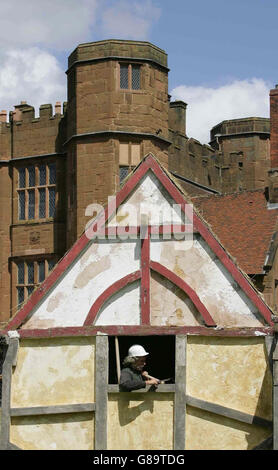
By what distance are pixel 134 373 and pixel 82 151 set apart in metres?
15.5

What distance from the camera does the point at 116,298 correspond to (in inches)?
547

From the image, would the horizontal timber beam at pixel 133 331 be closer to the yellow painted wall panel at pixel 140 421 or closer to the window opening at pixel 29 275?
the yellow painted wall panel at pixel 140 421

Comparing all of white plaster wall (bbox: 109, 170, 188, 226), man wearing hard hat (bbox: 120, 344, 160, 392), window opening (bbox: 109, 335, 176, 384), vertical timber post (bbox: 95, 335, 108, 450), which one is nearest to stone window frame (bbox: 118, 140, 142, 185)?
window opening (bbox: 109, 335, 176, 384)

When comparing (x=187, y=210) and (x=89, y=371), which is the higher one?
(x=187, y=210)

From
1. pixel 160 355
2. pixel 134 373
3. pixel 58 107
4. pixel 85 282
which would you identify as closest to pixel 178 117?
pixel 58 107

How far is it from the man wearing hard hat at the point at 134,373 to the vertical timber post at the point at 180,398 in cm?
31

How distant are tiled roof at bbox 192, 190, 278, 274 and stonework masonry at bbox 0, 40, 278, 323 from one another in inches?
98.5

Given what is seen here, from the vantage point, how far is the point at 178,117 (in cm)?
3391

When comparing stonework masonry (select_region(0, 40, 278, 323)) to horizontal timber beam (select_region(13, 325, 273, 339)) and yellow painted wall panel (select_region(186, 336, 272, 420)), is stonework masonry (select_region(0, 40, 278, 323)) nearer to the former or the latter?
horizontal timber beam (select_region(13, 325, 273, 339))

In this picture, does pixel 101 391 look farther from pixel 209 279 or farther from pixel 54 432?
pixel 209 279
